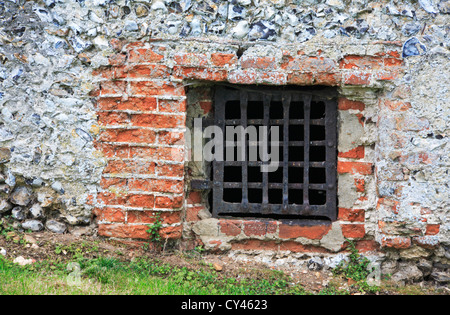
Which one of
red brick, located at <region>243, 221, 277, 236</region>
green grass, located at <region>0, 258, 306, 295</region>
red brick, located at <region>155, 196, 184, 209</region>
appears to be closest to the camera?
green grass, located at <region>0, 258, 306, 295</region>

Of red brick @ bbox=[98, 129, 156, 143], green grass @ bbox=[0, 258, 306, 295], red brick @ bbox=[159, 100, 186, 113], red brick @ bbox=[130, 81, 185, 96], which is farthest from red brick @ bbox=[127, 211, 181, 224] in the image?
red brick @ bbox=[130, 81, 185, 96]

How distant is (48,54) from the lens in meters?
2.91

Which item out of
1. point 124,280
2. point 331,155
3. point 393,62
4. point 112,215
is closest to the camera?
point 124,280

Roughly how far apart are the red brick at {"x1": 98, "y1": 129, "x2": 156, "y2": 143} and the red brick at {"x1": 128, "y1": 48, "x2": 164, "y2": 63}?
18.5 inches

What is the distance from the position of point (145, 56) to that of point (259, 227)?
1.42 meters

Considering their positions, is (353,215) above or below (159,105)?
below

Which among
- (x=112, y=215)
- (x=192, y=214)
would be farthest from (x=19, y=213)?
(x=192, y=214)

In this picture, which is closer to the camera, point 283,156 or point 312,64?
point 312,64

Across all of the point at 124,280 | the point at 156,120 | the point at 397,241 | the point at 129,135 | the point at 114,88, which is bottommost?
the point at 124,280

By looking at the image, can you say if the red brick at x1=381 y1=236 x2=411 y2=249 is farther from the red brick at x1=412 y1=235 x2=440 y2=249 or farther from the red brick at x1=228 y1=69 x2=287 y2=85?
the red brick at x1=228 y1=69 x2=287 y2=85

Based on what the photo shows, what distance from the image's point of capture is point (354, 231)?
118 inches

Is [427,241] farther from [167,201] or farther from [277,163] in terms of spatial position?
[167,201]

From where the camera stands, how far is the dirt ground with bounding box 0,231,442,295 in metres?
2.82

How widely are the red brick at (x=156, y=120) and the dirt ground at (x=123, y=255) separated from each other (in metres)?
0.84
